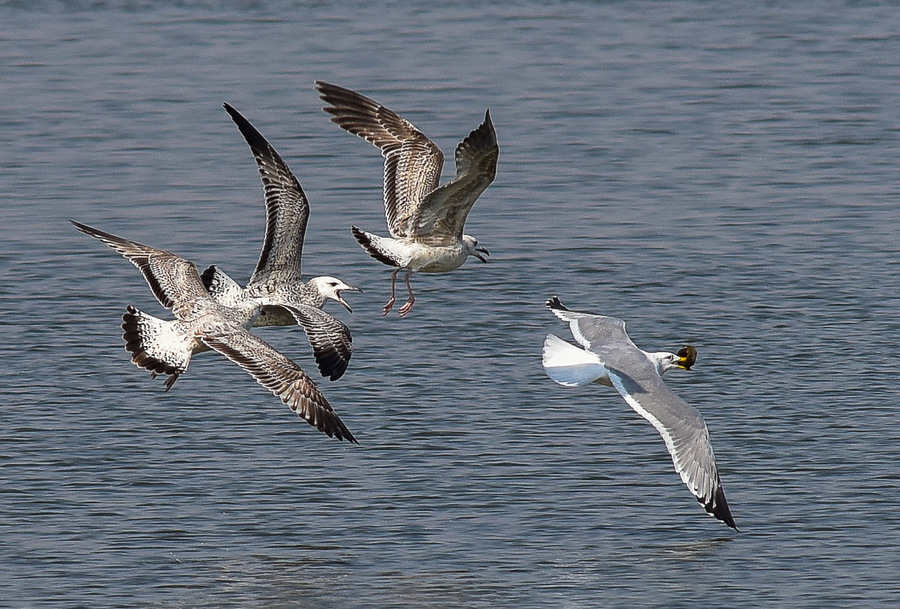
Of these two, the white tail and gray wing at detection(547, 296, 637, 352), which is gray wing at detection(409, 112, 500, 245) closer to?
gray wing at detection(547, 296, 637, 352)

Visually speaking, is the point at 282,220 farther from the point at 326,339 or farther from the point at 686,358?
the point at 686,358

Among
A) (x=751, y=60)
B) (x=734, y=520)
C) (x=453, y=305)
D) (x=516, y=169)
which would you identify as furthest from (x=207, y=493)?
(x=751, y=60)

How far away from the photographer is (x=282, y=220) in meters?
11.6

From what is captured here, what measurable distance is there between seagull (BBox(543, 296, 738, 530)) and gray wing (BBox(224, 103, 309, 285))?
187cm

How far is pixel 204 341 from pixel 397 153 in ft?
8.06

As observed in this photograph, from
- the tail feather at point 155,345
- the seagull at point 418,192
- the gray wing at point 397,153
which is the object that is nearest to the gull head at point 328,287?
the seagull at point 418,192

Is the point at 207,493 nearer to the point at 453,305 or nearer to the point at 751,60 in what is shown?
the point at 453,305

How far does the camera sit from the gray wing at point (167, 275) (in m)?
A: 10.9

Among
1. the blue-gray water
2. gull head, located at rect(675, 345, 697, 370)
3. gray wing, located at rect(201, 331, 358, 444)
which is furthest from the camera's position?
gull head, located at rect(675, 345, 697, 370)

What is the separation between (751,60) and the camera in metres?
22.8

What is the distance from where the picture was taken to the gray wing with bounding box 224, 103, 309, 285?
1159cm

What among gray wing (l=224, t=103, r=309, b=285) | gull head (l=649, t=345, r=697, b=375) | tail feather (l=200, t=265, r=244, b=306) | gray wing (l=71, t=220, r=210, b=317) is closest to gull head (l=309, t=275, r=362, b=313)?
gray wing (l=224, t=103, r=309, b=285)

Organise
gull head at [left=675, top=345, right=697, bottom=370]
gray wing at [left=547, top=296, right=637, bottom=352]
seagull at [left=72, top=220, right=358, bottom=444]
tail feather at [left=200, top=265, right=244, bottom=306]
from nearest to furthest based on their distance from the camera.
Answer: seagull at [left=72, top=220, right=358, bottom=444] → gray wing at [left=547, top=296, right=637, bottom=352] → gull head at [left=675, top=345, right=697, bottom=370] → tail feather at [left=200, top=265, right=244, bottom=306]

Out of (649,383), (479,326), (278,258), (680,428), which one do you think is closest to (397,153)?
(278,258)
